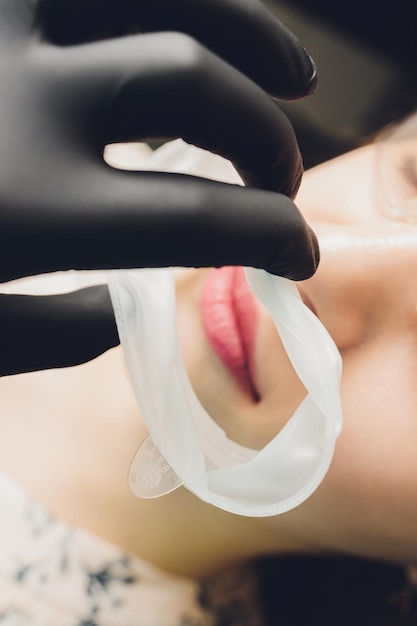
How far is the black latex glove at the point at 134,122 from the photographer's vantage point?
324mm

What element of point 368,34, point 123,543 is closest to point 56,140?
point 123,543

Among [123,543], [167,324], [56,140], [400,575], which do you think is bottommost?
[400,575]

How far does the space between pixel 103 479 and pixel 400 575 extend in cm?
60

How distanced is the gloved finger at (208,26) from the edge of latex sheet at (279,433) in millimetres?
171

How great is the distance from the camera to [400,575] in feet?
3.34

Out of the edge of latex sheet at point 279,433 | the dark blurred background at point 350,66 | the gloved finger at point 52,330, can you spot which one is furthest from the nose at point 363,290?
the dark blurred background at point 350,66

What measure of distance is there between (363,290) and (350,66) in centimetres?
121

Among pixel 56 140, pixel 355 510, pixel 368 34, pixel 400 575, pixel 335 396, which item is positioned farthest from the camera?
pixel 368 34

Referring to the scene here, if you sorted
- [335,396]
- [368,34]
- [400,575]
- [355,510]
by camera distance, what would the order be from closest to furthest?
[335,396]
[355,510]
[400,575]
[368,34]

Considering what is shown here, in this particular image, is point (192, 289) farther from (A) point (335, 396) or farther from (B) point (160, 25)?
(B) point (160, 25)

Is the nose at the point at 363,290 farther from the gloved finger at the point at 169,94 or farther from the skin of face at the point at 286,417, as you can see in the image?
the gloved finger at the point at 169,94

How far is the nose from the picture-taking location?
0.58 m

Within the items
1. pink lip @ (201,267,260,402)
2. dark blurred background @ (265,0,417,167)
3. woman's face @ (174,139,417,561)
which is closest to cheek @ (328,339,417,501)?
woman's face @ (174,139,417,561)

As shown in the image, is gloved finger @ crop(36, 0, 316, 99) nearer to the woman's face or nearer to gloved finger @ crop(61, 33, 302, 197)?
gloved finger @ crop(61, 33, 302, 197)
